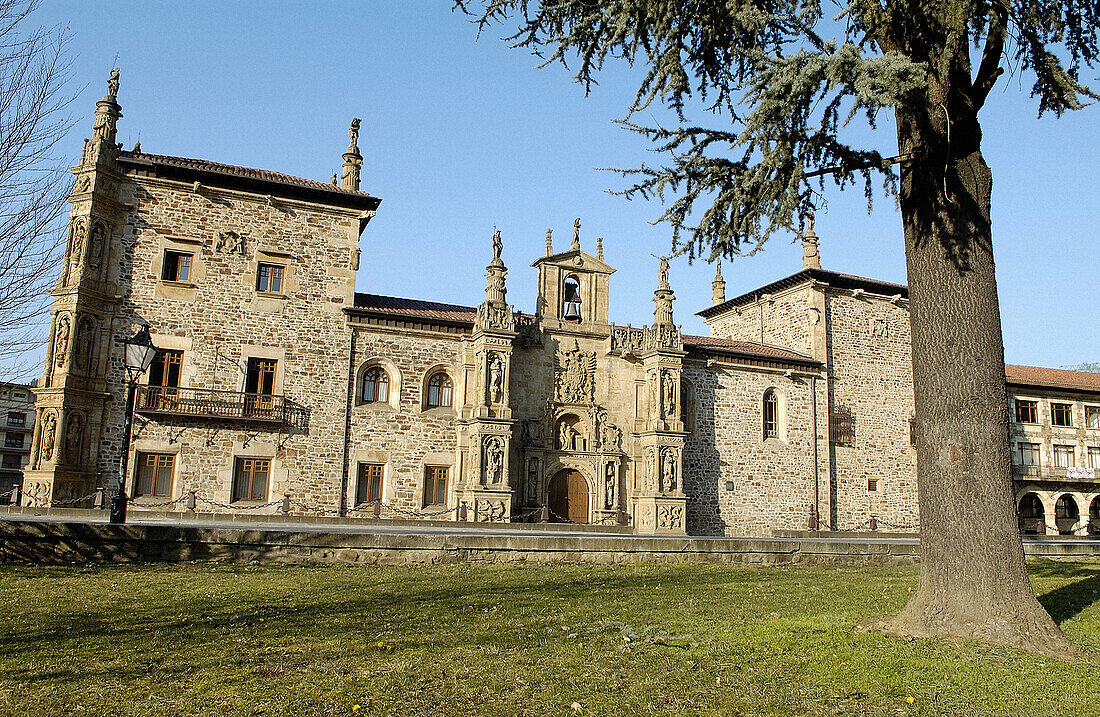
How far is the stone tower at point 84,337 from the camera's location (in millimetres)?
23031

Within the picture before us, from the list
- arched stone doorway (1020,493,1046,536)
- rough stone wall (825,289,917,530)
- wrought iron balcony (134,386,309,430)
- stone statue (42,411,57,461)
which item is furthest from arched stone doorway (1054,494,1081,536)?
stone statue (42,411,57,461)

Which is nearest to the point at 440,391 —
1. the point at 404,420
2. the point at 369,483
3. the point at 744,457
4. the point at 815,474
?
the point at 404,420

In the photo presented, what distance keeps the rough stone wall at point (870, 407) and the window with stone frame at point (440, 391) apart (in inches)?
667

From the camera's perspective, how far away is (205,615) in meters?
8.42

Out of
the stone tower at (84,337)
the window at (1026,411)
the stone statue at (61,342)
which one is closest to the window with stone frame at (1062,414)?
the window at (1026,411)

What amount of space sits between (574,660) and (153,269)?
23.2 metres

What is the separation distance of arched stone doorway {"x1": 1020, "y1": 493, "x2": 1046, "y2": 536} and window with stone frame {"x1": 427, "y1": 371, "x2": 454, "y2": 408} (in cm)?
3124

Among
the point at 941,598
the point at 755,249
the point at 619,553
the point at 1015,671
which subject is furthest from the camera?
the point at 619,553

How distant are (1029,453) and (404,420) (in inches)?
1333

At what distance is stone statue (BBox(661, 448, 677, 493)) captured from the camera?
94.0 ft

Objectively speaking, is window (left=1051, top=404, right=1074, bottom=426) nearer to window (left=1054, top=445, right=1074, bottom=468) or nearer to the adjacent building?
window (left=1054, top=445, right=1074, bottom=468)

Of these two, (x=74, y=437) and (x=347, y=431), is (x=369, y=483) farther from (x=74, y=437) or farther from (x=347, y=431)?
(x=74, y=437)

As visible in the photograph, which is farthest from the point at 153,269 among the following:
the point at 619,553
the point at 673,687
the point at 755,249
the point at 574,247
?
the point at 673,687

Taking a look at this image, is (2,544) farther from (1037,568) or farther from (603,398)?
(603,398)
